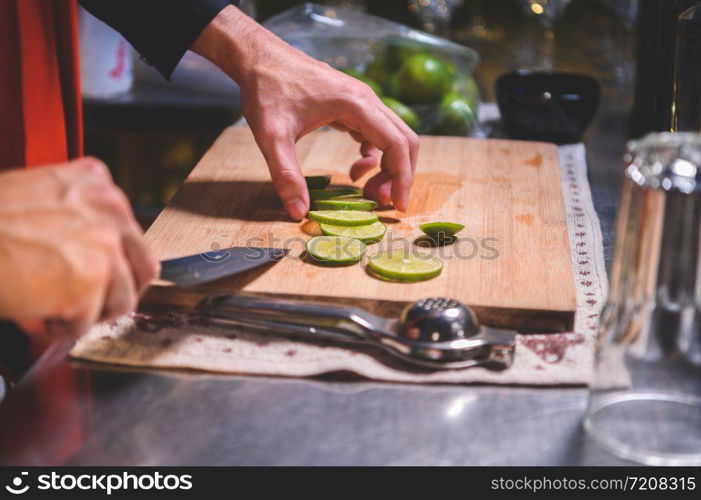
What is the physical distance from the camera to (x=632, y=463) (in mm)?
808

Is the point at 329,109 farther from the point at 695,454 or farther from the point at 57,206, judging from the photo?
the point at 695,454

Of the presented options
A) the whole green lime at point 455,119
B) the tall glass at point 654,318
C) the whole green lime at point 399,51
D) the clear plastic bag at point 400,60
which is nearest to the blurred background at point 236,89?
the clear plastic bag at point 400,60

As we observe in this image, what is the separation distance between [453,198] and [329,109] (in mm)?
291

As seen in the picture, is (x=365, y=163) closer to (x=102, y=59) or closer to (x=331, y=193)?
(x=331, y=193)

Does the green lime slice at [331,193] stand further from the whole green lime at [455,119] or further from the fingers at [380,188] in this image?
the whole green lime at [455,119]

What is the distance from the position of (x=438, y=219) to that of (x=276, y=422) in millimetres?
661

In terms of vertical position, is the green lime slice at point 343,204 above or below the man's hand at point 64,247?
below

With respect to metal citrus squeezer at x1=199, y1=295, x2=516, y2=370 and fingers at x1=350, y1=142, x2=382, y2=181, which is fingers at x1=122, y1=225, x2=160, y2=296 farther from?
fingers at x1=350, y1=142, x2=382, y2=181

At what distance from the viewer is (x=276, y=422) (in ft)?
2.91

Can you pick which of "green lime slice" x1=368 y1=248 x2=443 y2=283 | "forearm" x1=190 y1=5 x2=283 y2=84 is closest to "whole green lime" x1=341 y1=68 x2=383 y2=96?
"forearm" x1=190 y1=5 x2=283 y2=84

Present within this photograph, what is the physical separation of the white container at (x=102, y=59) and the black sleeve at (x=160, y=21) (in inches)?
31.0

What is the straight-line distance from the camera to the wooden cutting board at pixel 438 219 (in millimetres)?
1135

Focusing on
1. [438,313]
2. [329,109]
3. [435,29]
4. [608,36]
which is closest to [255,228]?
[329,109]

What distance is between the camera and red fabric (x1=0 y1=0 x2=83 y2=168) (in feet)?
4.81
